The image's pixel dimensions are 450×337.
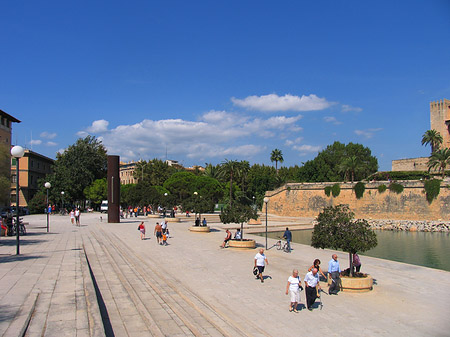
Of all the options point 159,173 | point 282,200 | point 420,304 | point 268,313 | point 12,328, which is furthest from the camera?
point 159,173

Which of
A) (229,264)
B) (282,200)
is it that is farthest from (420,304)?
(282,200)

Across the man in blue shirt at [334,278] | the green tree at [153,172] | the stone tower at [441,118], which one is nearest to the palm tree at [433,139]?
the stone tower at [441,118]

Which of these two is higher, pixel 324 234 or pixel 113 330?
pixel 324 234

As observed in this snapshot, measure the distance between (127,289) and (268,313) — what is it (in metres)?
4.35

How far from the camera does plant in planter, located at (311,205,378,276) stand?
12.0m

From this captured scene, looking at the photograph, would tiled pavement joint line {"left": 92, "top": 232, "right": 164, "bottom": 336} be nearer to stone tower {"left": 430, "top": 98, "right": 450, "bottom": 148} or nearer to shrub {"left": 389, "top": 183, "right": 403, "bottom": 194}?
shrub {"left": 389, "top": 183, "right": 403, "bottom": 194}

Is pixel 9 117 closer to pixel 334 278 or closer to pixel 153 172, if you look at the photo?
pixel 153 172

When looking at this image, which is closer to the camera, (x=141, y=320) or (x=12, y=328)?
(x=12, y=328)

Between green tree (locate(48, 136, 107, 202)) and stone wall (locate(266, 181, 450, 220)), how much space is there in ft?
→ 101

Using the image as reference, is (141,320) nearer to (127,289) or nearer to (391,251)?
(127,289)

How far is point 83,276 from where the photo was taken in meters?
10.9

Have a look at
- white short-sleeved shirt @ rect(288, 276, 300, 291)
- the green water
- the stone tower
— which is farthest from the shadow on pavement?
the stone tower

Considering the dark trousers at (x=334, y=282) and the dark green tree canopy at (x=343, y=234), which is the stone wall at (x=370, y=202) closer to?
the dark green tree canopy at (x=343, y=234)

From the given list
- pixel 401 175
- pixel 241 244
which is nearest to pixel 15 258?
pixel 241 244
